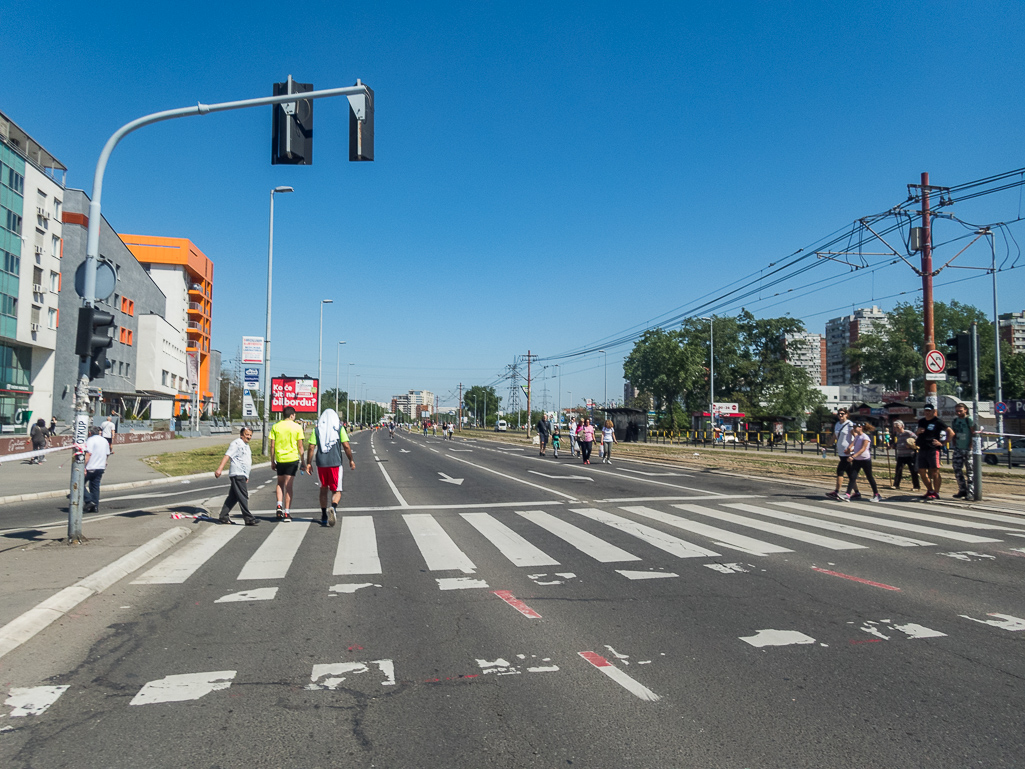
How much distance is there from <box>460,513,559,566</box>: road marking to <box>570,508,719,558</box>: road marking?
5.24 feet

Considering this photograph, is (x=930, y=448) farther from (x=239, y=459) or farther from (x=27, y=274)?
(x=27, y=274)

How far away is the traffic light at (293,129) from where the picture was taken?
919 cm

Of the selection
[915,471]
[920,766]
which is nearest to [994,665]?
[920,766]

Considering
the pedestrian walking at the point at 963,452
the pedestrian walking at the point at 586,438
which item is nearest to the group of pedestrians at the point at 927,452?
the pedestrian walking at the point at 963,452

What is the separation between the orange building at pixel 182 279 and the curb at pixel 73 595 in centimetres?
8802

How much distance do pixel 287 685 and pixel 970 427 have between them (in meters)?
14.3

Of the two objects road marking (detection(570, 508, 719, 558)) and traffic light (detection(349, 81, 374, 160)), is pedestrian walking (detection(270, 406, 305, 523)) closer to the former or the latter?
traffic light (detection(349, 81, 374, 160))

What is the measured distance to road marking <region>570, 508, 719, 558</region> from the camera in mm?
8500

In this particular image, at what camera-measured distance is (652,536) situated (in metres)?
9.74

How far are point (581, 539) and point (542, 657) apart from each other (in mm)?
4857

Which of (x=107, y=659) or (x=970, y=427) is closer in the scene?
(x=107, y=659)

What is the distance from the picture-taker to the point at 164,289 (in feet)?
305

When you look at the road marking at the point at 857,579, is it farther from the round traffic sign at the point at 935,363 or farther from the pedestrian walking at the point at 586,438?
the pedestrian walking at the point at 586,438

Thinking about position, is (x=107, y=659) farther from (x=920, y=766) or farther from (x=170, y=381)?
(x=170, y=381)
